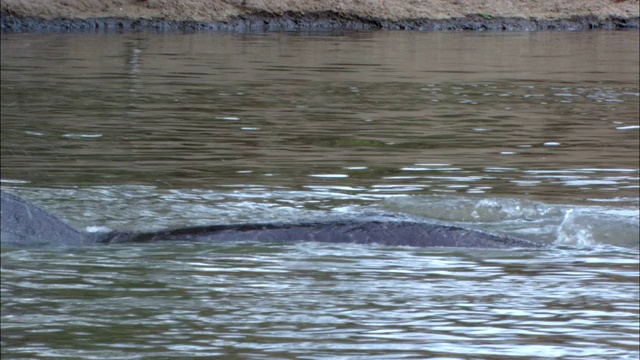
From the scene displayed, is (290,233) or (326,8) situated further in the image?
(326,8)

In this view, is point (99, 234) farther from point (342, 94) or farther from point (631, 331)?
point (342, 94)

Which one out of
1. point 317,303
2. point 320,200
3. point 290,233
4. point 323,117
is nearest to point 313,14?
point 323,117

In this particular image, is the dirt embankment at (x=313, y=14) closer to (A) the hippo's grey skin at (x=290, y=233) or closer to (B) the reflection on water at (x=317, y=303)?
(A) the hippo's grey skin at (x=290, y=233)

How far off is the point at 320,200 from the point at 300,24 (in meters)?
19.0

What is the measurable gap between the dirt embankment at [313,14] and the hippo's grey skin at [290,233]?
58.7 feet

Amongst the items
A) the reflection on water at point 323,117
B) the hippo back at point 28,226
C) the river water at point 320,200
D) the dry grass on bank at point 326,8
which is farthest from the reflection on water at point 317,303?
the dry grass on bank at point 326,8

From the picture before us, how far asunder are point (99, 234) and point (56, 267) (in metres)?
Answer: 0.80

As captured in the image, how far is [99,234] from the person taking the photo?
7.06m

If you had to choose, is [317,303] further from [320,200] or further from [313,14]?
[313,14]

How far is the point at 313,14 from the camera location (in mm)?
27109

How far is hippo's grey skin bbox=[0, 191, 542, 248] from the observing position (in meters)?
6.75

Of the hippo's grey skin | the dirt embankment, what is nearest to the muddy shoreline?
the dirt embankment

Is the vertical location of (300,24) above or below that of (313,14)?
below

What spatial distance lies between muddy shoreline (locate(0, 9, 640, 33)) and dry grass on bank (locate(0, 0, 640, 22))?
0.09 m
